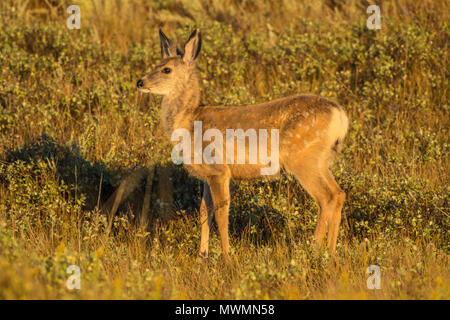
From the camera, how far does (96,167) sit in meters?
7.01

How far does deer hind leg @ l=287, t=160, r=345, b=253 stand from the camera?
5.52 m

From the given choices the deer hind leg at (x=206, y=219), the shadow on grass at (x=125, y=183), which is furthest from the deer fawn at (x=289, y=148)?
the shadow on grass at (x=125, y=183)

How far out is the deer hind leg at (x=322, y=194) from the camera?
5.52m

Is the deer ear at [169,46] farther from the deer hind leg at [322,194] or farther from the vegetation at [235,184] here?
the deer hind leg at [322,194]

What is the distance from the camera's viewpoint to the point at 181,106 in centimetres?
628

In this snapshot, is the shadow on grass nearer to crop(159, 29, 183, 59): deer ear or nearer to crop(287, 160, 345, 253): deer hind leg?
crop(287, 160, 345, 253): deer hind leg

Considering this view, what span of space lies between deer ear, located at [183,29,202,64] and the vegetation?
1.33 metres

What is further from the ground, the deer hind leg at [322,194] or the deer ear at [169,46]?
the deer ear at [169,46]

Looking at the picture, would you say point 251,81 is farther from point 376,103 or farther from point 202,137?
point 202,137

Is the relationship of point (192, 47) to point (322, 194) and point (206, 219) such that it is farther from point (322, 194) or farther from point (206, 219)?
point (322, 194)

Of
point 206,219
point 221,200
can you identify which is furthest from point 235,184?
point 221,200

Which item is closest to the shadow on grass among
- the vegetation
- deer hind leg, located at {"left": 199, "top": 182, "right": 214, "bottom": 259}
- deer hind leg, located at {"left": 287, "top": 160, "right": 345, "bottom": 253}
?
the vegetation

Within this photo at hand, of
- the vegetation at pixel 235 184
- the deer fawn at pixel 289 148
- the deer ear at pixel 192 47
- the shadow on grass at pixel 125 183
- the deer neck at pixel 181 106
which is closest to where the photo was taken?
the vegetation at pixel 235 184

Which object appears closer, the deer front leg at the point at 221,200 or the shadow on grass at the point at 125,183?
the deer front leg at the point at 221,200
